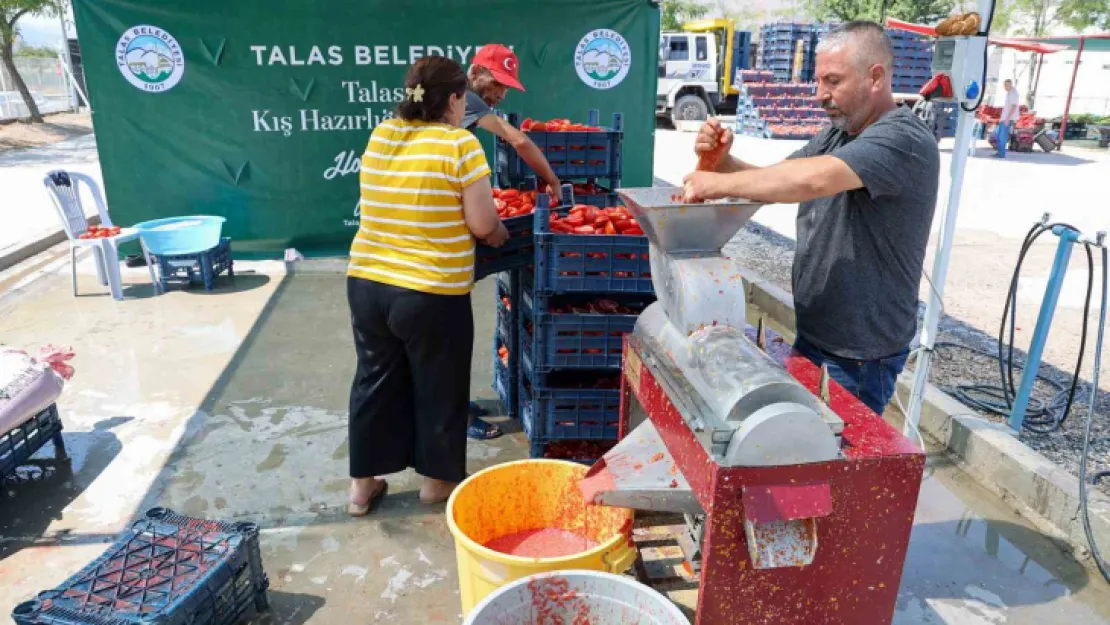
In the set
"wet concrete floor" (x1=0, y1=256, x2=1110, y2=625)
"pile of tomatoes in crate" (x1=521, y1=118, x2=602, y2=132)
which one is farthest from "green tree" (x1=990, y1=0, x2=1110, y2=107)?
"wet concrete floor" (x1=0, y1=256, x2=1110, y2=625)

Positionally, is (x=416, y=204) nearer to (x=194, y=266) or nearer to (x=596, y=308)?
(x=596, y=308)

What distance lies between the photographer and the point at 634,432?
2.73 metres

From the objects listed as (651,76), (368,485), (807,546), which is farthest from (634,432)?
(651,76)

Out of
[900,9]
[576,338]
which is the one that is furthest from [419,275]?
[900,9]

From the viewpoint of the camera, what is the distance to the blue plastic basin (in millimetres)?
6938

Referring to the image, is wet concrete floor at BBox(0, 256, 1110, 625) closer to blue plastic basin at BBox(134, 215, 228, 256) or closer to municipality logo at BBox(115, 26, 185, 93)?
blue plastic basin at BBox(134, 215, 228, 256)

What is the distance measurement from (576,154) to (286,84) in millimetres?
4265

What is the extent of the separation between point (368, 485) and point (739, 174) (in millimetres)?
2432

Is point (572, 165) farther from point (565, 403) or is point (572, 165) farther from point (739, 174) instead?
point (739, 174)

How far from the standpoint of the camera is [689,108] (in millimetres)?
23141

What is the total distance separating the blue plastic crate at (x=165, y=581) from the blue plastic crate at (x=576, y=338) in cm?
162

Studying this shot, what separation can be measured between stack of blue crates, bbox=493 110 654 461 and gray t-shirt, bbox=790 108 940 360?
3.55 ft

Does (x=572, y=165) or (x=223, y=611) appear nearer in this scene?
(x=223, y=611)

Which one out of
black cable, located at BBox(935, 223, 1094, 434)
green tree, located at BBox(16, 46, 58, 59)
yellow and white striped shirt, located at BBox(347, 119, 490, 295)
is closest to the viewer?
yellow and white striped shirt, located at BBox(347, 119, 490, 295)
